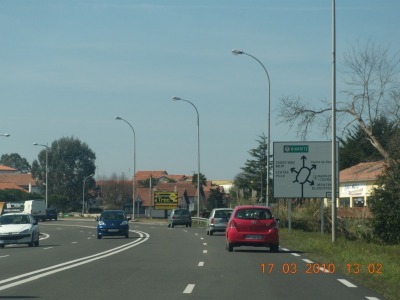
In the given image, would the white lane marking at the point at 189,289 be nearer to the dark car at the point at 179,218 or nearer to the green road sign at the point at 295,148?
the green road sign at the point at 295,148

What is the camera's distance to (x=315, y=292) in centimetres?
1453

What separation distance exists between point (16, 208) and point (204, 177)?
246ft

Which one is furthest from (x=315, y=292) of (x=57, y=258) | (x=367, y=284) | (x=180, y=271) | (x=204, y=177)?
(x=204, y=177)

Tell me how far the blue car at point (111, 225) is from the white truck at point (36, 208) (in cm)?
4501

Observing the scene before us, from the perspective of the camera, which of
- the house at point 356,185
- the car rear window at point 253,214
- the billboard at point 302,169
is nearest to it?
the car rear window at point 253,214

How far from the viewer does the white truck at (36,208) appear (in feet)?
290

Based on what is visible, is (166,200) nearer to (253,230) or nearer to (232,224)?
(232,224)

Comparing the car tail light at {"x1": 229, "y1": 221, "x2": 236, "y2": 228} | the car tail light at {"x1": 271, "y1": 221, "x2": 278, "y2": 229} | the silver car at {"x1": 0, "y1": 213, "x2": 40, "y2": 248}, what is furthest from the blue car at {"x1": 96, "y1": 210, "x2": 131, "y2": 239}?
the car tail light at {"x1": 271, "y1": 221, "x2": 278, "y2": 229}

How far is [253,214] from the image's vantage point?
27.6 meters

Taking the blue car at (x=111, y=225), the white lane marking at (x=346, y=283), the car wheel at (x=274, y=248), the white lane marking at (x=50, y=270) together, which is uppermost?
the blue car at (x=111, y=225)

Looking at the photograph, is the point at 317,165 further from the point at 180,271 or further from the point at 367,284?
the point at 367,284

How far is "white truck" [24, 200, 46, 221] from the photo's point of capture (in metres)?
88.2

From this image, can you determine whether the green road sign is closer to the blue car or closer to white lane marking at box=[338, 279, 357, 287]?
the blue car
